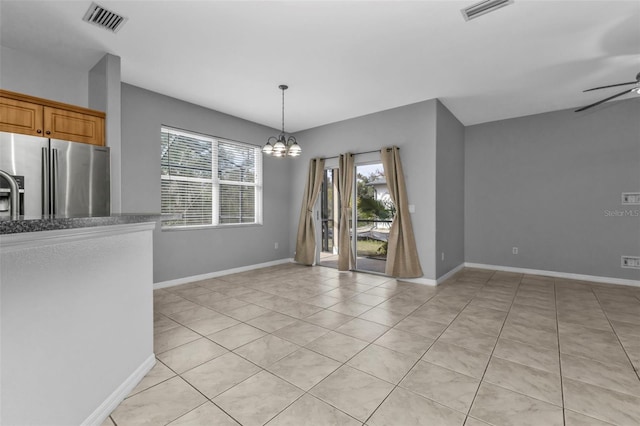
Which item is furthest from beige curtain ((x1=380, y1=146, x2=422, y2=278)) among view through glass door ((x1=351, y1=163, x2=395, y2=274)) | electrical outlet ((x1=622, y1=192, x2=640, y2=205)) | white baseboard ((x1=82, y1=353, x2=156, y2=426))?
white baseboard ((x1=82, y1=353, x2=156, y2=426))

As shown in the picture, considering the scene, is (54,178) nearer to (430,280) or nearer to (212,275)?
(212,275)

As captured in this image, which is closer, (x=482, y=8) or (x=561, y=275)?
(x=482, y=8)

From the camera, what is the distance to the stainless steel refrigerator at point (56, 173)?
9.27ft

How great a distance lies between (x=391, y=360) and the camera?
90.9 inches

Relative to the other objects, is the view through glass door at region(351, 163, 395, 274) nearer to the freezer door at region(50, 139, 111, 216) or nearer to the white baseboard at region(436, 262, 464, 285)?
the white baseboard at region(436, 262, 464, 285)

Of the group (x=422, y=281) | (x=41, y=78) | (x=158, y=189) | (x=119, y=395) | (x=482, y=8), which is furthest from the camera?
(x=422, y=281)

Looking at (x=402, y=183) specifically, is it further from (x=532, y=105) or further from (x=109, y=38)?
(x=109, y=38)

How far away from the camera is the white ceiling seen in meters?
2.58

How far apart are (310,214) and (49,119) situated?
417 cm

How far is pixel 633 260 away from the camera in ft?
15.0

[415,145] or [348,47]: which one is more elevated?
[348,47]

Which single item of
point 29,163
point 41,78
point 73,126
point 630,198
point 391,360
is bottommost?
point 391,360

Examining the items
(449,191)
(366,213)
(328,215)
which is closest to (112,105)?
(366,213)

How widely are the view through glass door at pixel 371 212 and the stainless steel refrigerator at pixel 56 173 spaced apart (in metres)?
3.94
